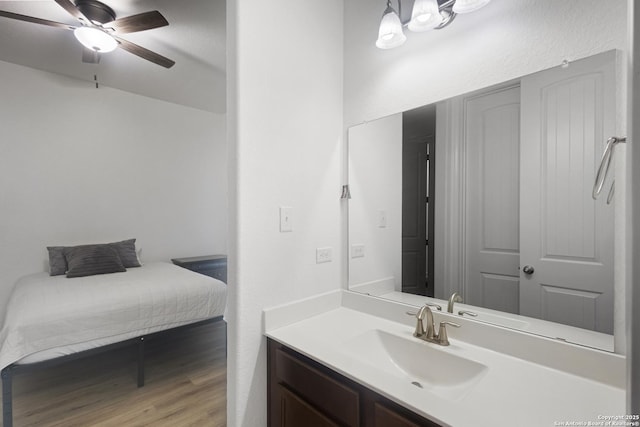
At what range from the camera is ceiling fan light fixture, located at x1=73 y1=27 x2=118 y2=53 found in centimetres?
206

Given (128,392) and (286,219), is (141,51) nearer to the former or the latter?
(286,219)

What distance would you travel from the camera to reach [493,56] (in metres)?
1.21

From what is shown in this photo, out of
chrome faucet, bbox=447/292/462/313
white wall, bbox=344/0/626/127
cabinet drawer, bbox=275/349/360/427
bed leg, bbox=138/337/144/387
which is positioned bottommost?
bed leg, bbox=138/337/144/387

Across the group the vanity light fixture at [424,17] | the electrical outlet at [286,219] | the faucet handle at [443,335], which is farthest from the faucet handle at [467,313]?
the vanity light fixture at [424,17]

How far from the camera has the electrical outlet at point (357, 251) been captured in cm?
175

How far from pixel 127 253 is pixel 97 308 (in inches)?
60.1

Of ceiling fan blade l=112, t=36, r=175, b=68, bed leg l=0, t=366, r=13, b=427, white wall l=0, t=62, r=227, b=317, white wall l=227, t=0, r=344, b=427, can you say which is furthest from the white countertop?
white wall l=0, t=62, r=227, b=317

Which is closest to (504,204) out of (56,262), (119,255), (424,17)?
(424,17)

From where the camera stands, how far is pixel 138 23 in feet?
6.79

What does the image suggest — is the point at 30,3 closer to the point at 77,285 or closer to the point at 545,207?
the point at 77,285

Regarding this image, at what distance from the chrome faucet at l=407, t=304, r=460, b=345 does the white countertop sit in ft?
0.10

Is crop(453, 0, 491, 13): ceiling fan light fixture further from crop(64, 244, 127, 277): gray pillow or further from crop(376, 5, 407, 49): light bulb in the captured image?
crop(64, 244, 127, 277): gray pillow

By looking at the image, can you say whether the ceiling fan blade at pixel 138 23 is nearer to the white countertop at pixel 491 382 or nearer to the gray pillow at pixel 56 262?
the white countertop at pixel 491 382

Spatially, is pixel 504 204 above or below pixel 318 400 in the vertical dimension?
above
